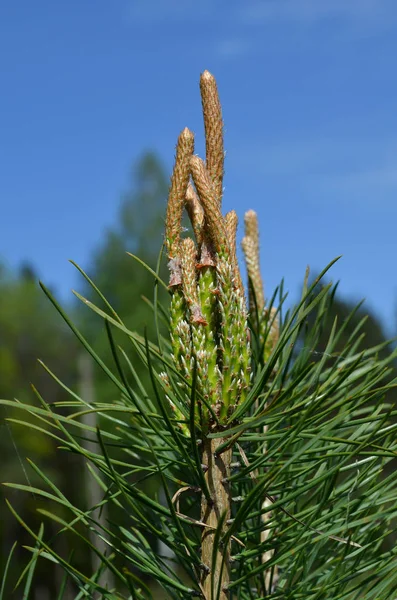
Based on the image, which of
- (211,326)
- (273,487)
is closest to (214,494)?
(273,487)

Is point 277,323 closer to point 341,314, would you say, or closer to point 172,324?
point 172,324

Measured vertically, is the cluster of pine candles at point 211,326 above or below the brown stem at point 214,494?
above

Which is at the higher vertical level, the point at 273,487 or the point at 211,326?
the point at 211,326

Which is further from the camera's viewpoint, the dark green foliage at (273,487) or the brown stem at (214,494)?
the brown stem at (214,494)

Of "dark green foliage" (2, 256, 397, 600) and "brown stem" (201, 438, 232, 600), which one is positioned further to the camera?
"brown stem" (201, 438, 232, 600)

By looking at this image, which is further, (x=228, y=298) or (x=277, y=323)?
(x=277, y=323)

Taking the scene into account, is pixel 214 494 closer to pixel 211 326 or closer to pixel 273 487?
pixel 273 487

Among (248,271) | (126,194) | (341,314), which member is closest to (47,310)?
(126,194)

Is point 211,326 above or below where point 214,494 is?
above

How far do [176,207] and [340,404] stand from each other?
0.41 meters

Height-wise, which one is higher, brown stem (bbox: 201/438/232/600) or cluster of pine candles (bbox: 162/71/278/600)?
cluster of pine candles (bbox: 162/71/278/600)

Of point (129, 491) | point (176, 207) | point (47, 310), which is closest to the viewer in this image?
point (129, 491)

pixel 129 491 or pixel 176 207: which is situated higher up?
pixel 176 207

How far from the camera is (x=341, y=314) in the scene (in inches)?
634
